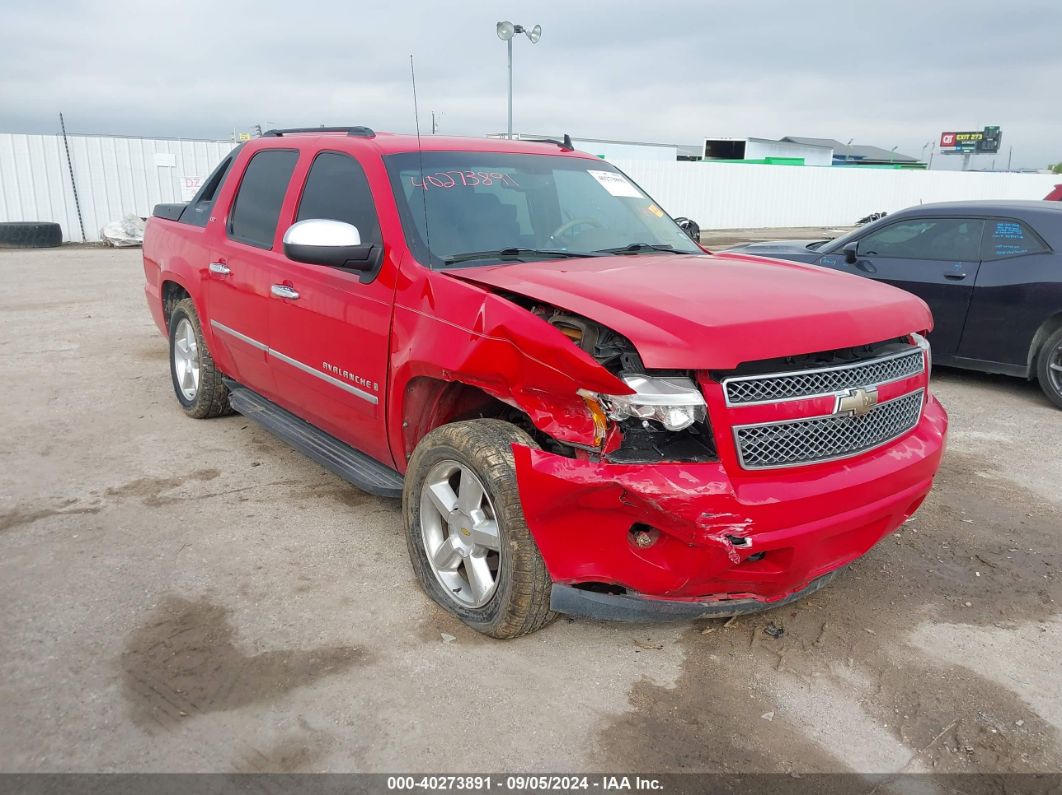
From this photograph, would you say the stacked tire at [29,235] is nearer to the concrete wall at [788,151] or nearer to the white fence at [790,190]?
the white fence at [790,190]

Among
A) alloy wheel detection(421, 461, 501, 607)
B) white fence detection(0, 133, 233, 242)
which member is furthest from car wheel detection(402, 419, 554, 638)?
white fence detection(0, 133, 233, 242)

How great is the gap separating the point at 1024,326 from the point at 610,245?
4444mm

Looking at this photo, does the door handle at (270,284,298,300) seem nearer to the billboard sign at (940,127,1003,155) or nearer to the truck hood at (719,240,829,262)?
the truck hood at (719,240,829,262)

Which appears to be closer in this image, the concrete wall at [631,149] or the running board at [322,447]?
the running board at [322,447]

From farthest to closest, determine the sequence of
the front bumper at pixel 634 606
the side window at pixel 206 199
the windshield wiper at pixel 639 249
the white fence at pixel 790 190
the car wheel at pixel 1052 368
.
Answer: the white fence at pixel 790 190 < the car wheel at pixel 1052 368 < the side window at pixel 206 199 < the windshield wiper at pixel 639 249 < the front bumper at pixel 634 606

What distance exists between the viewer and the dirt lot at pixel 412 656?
2539mm

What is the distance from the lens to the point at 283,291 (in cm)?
409

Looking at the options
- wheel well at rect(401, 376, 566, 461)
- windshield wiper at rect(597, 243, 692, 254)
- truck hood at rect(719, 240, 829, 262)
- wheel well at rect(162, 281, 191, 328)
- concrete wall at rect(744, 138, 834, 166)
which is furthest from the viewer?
concrete wall at rect(744, 138, 834, 166)

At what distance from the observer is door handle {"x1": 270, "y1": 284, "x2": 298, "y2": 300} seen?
402 cm

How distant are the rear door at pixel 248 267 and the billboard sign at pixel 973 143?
98953 mm

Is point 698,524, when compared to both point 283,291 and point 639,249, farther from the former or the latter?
point 283,291

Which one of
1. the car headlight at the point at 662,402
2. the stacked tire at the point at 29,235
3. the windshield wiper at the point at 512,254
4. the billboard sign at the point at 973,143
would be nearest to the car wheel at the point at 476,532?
the car headlight at the point at 662,402

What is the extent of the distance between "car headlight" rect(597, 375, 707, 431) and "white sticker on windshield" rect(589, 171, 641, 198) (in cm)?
200

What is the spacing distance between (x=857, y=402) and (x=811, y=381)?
7.7 inches
